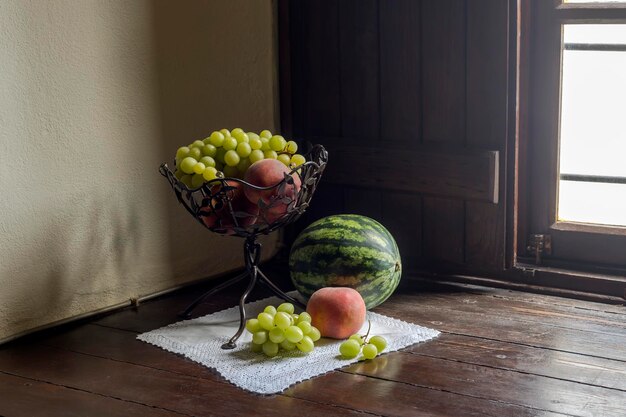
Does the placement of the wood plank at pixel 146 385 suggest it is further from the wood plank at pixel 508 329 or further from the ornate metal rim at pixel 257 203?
the wood plank at pixel 508 329

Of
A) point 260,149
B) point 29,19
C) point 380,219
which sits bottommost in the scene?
point 380,219

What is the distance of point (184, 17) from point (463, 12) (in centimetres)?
83

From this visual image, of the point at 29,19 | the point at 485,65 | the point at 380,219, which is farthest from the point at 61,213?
the point at 485,65

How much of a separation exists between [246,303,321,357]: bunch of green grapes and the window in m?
0.91

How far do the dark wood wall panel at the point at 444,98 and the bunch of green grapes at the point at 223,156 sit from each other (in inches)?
23.0

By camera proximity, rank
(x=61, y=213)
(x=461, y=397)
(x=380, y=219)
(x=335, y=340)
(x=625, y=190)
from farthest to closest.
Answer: (x=380, y=219) → (x=625, y=190) → (x=61, y=213) → (x=335, y=340) → (x=461, y=397)

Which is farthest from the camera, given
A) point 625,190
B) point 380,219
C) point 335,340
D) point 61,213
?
point 380,219

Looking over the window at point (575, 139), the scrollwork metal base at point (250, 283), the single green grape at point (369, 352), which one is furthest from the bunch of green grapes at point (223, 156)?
the window at point (575, 139)

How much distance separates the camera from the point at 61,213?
8.30 feet

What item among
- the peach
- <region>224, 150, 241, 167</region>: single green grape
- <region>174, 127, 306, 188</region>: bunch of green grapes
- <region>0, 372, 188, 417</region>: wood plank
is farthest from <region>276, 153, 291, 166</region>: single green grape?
<region>0, 372, 188, 417</region>: wood plank

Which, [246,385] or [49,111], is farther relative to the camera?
[49,111]

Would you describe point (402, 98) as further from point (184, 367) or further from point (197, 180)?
point (184, 367)

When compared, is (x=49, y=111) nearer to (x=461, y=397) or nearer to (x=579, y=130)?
(x=461, y=397)

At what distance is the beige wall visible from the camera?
242 cm
